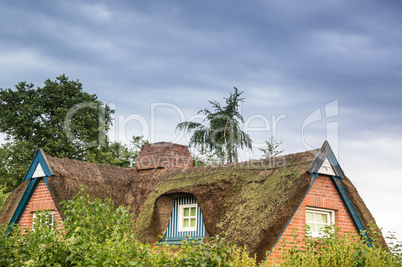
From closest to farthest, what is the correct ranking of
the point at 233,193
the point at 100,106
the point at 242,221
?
the point at 242,221, the point at 233,193, the point at 100,106

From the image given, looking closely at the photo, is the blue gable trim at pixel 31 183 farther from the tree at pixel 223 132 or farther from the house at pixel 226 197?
the tree at pixel 223 132

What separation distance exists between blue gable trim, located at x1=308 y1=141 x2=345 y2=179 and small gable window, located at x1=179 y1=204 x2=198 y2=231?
3.71m

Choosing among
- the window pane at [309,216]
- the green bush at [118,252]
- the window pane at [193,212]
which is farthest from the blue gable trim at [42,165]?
the window pane at [309,216]

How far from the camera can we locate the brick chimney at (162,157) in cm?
1759

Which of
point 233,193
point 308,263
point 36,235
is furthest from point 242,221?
point 36,235

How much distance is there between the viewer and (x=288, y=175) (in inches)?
493

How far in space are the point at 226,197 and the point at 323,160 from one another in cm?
283

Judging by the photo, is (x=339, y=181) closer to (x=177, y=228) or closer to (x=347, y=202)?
(x=347, y=202)

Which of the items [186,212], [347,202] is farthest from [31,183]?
[347,202]

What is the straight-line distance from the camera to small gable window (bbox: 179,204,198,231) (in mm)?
13914

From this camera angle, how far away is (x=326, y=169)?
13164mm

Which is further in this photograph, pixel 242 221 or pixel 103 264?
pixel 242 221

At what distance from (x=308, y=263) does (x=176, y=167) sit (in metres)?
Result: 10.6

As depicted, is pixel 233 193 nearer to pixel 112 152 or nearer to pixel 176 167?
pixel 176 167
